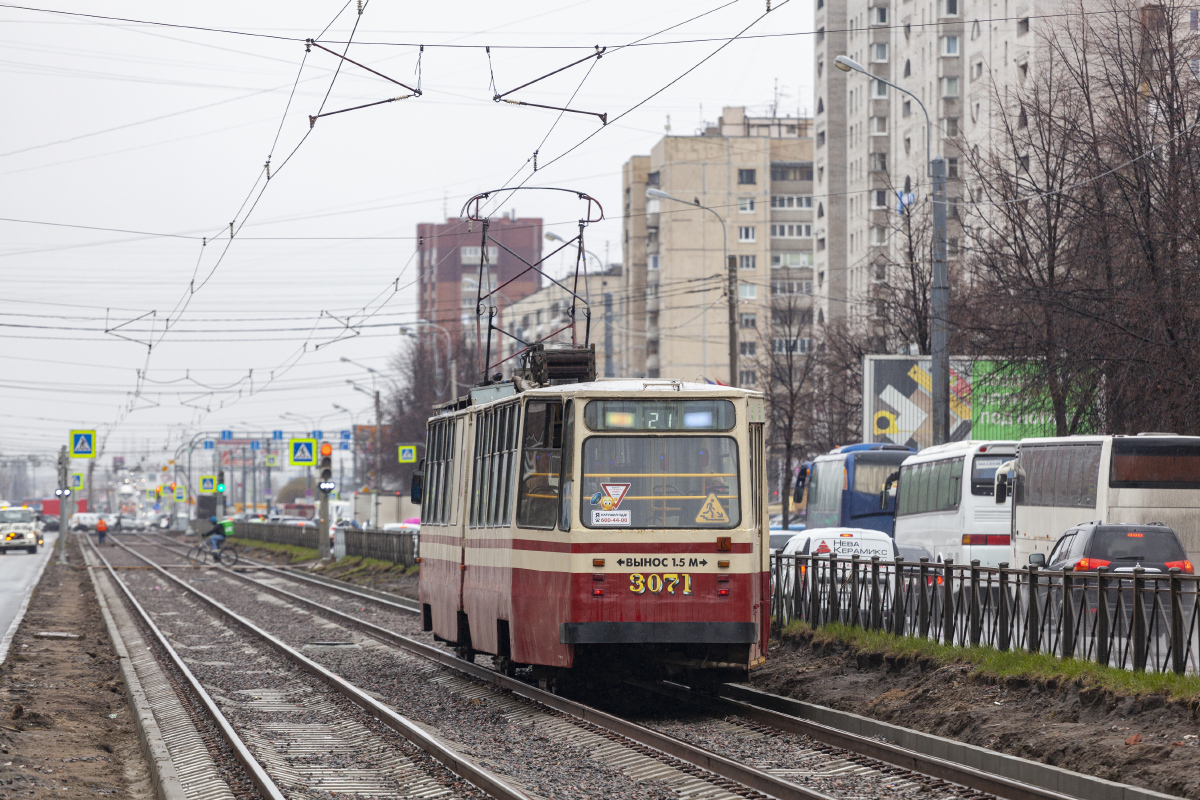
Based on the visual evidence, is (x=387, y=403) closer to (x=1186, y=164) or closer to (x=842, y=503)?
(x=842, y=503)

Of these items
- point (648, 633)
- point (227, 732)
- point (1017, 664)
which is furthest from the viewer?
point (648, 633)

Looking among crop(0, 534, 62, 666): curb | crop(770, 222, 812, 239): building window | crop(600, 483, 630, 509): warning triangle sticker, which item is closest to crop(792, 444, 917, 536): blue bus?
crop(0, 534, 62, 666): curb

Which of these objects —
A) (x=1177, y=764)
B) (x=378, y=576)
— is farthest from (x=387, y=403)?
(x=1177, y=764)

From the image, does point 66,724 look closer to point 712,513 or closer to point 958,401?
point 712,513

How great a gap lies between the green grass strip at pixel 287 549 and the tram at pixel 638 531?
4233cm

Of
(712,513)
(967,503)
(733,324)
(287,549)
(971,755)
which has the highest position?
(733,324)

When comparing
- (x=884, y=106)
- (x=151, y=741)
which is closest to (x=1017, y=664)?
(x=151, y=741)

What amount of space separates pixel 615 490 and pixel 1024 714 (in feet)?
12.5

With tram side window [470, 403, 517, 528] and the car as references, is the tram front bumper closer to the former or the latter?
tram side window [470, 403, 517, 528]

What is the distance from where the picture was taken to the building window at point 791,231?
111062mm

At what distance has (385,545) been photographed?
4634 cm

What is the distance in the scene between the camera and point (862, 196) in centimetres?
9044

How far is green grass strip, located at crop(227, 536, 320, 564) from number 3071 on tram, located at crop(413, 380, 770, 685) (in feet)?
139

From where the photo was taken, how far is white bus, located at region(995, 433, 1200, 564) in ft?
76.7
